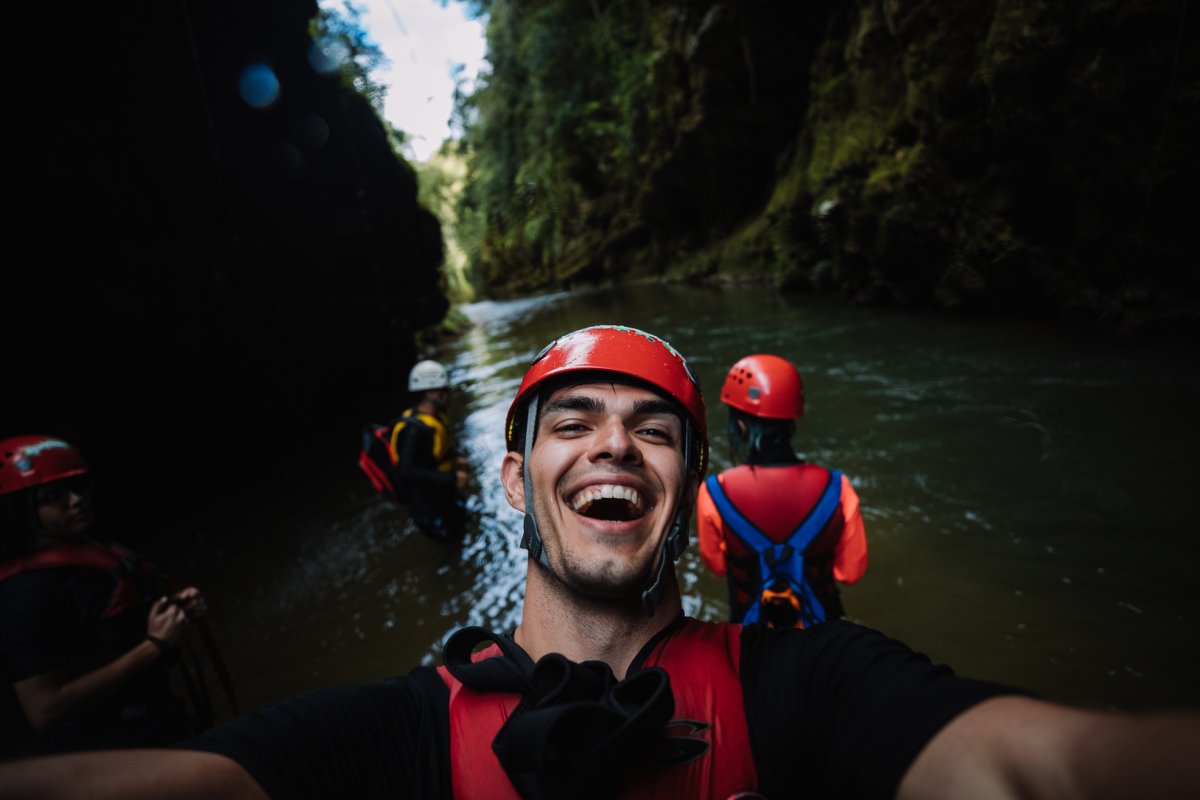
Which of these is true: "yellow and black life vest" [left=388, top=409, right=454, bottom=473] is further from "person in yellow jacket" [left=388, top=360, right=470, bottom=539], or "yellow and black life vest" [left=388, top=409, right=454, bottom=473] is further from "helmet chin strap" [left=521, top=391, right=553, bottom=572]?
"helmet chin strap" [left=521, top=391, right=553, bottom=572]

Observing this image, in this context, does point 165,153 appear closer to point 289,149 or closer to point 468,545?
point 289,149

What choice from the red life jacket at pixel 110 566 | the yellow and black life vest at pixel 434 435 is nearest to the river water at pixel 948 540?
the yellow and black life vest at pixel 434 435

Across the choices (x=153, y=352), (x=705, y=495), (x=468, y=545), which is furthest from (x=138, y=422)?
(x=705, y=495)

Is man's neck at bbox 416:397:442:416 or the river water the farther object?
man's neck at bbox 416:397:442:416

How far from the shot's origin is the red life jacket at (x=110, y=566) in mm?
2342

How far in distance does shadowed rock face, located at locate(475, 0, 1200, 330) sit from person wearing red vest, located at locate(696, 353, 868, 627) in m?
8.26

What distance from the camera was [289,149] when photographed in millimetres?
10961

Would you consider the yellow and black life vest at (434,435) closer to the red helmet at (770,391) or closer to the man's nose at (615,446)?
the red helmet at (770,391)

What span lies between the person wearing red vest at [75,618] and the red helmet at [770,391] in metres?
3.43

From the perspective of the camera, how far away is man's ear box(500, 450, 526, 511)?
1.87 meters

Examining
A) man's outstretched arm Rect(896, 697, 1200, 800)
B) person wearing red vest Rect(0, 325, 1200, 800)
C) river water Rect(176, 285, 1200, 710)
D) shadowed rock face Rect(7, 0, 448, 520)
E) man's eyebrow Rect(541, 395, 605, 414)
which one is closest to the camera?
man's outstretched arm Rect(896, 697, 1200, 800)

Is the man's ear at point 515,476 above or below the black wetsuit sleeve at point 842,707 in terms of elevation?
above

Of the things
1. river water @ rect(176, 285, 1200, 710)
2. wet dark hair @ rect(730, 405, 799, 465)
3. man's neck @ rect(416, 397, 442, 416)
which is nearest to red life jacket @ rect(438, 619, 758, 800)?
wet dark hair @ rect(730, 405, 799, 465)

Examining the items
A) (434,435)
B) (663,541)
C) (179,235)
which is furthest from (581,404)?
(179,235)
